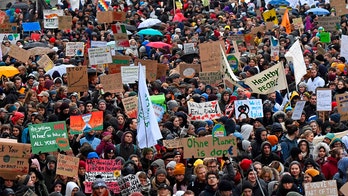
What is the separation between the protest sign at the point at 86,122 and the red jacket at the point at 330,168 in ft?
12.0

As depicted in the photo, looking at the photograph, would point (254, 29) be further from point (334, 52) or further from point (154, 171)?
point (154, 171)

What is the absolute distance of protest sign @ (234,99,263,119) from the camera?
17.7m

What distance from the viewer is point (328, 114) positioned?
18.2 meters

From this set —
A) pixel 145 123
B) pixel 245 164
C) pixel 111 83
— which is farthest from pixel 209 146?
pixel 111 83

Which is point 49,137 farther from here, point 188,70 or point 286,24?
point 286,24

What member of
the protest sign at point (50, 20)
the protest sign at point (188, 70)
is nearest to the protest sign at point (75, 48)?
the protest sign at point (188, 70)

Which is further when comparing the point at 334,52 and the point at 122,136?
the point at 334,52

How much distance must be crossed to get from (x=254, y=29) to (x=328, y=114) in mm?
9822

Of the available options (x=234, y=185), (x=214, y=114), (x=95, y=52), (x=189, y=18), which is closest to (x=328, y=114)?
(x=214, y=114)

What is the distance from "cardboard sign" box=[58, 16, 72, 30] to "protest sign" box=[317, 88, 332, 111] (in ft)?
40.3

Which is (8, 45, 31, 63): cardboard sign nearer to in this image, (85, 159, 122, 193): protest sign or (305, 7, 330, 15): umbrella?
(85, 159, 122, 193): protest sign

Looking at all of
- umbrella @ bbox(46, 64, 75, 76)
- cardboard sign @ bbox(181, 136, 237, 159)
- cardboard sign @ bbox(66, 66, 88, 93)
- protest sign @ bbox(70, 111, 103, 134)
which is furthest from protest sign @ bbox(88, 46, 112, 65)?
cardboard sign @ bbox(181, 136, 237, 159)

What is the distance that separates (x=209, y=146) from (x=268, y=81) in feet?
15.6

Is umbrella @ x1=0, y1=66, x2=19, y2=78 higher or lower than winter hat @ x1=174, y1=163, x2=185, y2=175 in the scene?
higher
